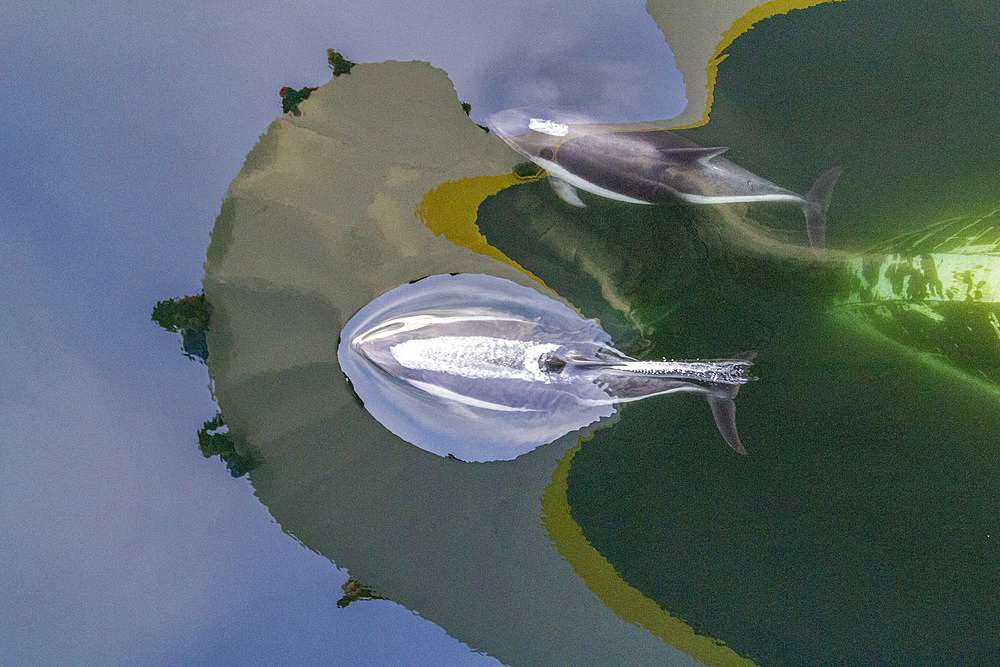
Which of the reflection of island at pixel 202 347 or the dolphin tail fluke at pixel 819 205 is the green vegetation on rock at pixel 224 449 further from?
the dolphin tail fluke at pixel 819 205

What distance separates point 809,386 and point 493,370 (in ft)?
2.76

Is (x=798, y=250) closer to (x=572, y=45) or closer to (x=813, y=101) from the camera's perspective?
(x=813, y=101)

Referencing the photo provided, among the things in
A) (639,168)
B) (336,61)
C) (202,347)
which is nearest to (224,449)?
(202,347)

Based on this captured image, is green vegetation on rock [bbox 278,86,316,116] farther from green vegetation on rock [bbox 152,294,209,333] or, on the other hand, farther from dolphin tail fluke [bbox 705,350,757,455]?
dolphin tail fluke [bbox 705,350,757,455]

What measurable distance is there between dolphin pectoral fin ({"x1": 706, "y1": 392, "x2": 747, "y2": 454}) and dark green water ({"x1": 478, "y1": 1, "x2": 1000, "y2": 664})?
30 mm

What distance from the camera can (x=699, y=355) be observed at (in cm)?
138

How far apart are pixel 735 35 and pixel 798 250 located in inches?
23.9

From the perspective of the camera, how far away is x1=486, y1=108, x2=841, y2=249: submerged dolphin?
1.38 m

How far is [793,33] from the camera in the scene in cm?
142

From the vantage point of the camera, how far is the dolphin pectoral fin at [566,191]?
138cm

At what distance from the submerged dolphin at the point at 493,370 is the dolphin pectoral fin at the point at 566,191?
0.26 m

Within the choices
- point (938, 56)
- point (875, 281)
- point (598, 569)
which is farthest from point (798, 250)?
point (598, 569)

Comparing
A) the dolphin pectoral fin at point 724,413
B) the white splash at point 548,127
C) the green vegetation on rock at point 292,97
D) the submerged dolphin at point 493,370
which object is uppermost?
the green vegetation on rock at point 292,97

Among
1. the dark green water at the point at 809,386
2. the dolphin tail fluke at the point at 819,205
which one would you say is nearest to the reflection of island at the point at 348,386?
the dark green water at the point at 809,386
